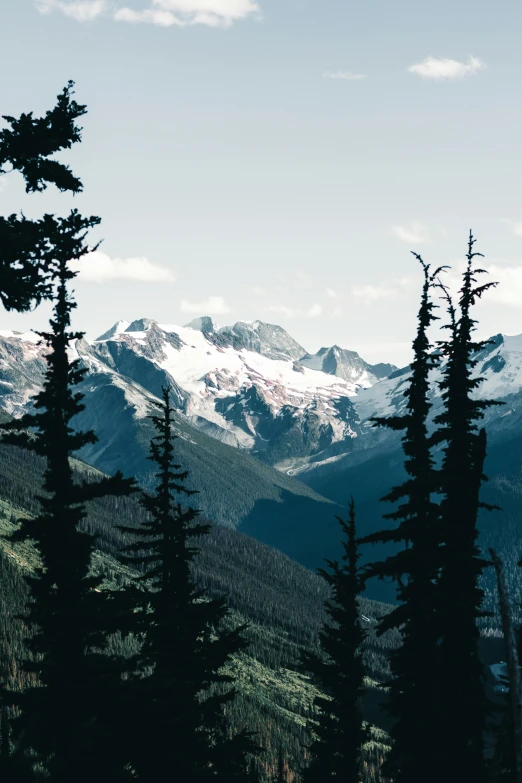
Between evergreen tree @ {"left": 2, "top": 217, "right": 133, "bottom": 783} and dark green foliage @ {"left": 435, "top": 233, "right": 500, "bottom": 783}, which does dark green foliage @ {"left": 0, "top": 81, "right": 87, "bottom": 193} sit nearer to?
evergreen tree @ {"left": 2, "top": 217, "right": 133, "bottom": 783}

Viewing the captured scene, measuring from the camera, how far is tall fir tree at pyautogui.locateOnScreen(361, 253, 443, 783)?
25906 millimetres

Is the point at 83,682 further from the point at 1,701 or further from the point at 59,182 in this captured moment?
the point at 59,182

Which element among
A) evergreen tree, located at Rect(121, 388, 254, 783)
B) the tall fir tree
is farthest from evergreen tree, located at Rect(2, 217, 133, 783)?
the tall fir tree

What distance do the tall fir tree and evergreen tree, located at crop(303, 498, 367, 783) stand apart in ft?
19.5

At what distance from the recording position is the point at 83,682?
64.0ft

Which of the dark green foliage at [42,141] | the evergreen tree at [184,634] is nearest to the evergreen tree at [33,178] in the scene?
Result: the dark green foliage at [42,141]

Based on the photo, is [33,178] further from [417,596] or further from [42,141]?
[417,596]

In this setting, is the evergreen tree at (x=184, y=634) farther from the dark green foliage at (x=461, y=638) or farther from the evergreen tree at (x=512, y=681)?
the evergreen tree at (x=512, y=681)

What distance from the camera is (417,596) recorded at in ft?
Result: 89.6

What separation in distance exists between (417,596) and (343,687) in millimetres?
11041

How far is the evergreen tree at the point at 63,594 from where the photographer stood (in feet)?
62.8

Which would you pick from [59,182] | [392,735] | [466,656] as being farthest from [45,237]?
[392,735]

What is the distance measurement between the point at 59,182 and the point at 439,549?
16.6 metres

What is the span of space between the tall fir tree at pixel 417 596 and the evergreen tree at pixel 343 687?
5.93 meters
